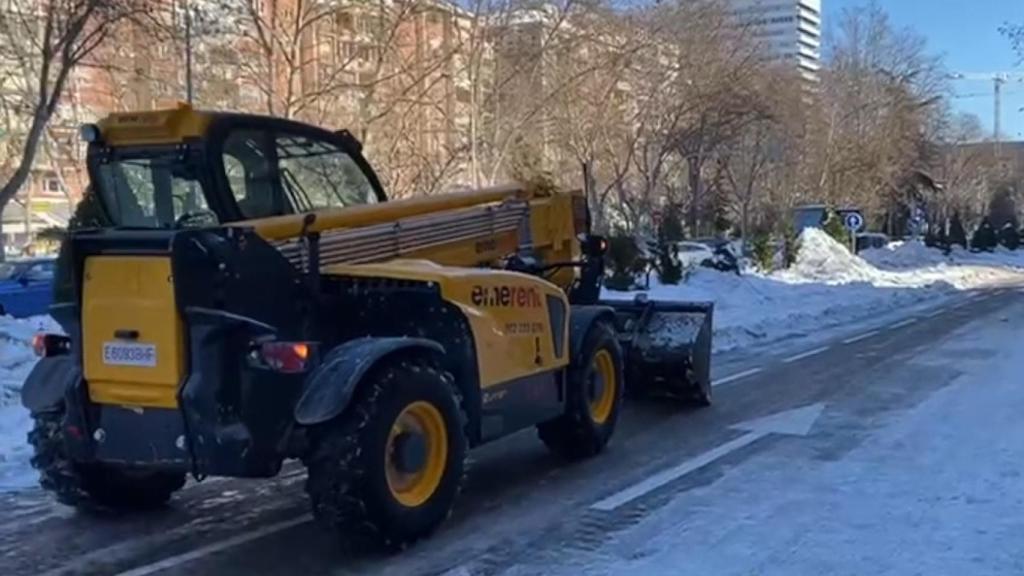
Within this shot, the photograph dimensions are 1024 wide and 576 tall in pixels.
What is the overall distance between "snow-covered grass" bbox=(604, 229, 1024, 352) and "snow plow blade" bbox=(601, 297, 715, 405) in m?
4.91

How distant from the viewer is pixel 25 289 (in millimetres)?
22594

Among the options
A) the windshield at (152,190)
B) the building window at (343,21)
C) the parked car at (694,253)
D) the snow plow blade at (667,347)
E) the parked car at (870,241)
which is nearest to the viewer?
the windshield at (152,190)

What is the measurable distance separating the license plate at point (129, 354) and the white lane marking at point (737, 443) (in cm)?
273

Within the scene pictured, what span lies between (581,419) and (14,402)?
5.50m

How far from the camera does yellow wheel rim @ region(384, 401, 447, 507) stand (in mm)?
6223

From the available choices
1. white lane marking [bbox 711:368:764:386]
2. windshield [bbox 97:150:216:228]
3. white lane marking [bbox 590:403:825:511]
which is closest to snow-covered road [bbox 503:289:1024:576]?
white lane marking [bbox 590:403:825:511]

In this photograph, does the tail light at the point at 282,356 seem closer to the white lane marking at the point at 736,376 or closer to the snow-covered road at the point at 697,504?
the snow-covered road at the point at 697,504

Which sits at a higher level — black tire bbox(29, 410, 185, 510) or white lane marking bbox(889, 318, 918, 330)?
black tire bbox(29, 410, 185, 510)

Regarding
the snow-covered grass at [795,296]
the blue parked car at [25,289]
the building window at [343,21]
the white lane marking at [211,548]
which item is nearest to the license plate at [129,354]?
the white lane marking at [211,548]

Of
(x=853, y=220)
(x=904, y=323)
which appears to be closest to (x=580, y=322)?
(x=904, y=323)

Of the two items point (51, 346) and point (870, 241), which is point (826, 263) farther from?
point (51, 346)

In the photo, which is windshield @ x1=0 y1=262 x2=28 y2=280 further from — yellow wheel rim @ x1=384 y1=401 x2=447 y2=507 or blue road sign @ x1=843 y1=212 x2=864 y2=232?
blue road sign @ x1=843 y1=212 x2=864 y2=232

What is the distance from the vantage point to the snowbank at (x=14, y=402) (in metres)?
8.22

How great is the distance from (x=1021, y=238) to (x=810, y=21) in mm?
18509
